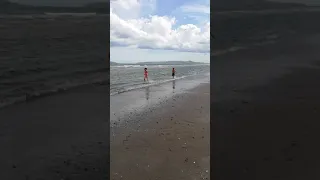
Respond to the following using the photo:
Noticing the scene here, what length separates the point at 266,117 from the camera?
165 centimetres

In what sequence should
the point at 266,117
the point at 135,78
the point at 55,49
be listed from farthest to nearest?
the point at 135,78
the point at 55,49
the point at 266,117

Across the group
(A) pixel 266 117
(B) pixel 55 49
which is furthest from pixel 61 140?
(A) pixel 266 117

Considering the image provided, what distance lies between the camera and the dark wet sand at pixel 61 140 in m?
1.59

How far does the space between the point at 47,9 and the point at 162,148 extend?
177 centimetres

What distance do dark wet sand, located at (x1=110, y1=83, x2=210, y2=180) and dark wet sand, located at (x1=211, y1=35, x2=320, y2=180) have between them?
2.10 feet

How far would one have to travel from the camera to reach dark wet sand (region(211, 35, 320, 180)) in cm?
157

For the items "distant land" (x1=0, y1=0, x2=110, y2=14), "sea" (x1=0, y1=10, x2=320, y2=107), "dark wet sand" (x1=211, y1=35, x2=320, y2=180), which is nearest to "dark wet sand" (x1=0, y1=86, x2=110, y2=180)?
"sea" (x1=0, y1=10, x2=320, y2=107)

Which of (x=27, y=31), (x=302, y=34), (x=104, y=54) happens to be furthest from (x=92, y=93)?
(x=302, y=34)

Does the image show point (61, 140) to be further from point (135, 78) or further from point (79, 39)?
point (135, 78)

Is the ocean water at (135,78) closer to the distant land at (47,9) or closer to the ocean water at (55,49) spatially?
the ocean water at (55,49)

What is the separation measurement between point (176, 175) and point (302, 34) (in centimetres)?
138

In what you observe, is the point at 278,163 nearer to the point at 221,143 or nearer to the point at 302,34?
the point at 221,143

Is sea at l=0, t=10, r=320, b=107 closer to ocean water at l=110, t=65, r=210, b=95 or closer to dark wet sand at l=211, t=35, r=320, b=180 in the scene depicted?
dark wet sand at l=211, t=35, r=320, b=180

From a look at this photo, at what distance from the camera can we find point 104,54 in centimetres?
153
